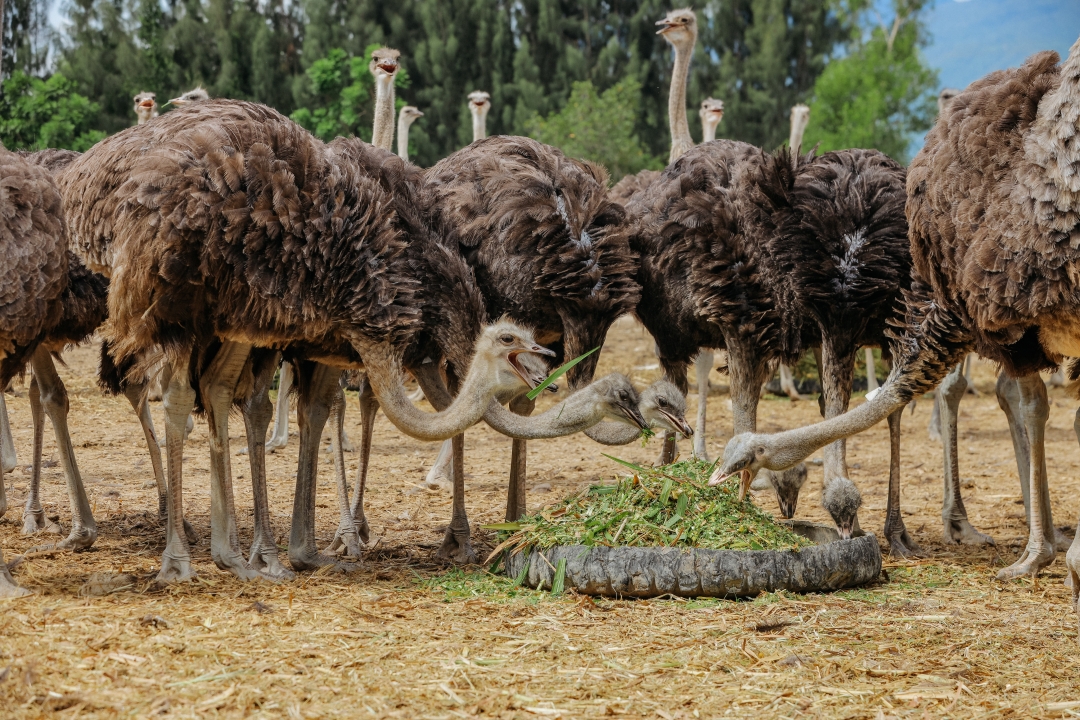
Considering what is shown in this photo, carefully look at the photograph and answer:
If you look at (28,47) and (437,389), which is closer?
(437,389)

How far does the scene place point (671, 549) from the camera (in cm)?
584

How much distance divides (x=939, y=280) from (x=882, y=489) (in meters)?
3.80

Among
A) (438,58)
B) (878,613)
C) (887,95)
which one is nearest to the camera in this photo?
(878,613)

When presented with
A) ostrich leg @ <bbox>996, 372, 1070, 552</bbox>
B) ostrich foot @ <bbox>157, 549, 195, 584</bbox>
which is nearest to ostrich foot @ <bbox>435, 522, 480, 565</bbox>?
ostrich foot @ <bbox>157, 549, 195, 584</bbox>

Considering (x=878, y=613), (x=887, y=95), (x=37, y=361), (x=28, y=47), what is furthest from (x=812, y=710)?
(x=28, y=47)

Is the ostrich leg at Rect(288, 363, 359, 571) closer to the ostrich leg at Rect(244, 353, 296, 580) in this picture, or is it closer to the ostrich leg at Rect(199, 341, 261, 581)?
the ostrich leg at Rect(244, 353, 296, 580)

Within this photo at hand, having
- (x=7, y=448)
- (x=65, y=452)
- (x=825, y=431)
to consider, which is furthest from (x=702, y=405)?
(x=65, y=452)

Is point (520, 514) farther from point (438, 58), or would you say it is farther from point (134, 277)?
point (438, 58)

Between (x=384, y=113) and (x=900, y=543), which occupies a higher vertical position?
(x=384, y=113)

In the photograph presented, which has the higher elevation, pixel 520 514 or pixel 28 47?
pixel 28 47

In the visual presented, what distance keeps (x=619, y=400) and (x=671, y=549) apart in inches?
36.1

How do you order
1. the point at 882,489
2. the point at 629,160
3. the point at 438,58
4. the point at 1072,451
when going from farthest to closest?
the point at 438,58, the point at 629,160, the point at 1072,451, the point at 882,489

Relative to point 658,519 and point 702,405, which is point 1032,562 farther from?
point 702,405

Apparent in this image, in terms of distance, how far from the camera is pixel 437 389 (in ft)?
22.4
